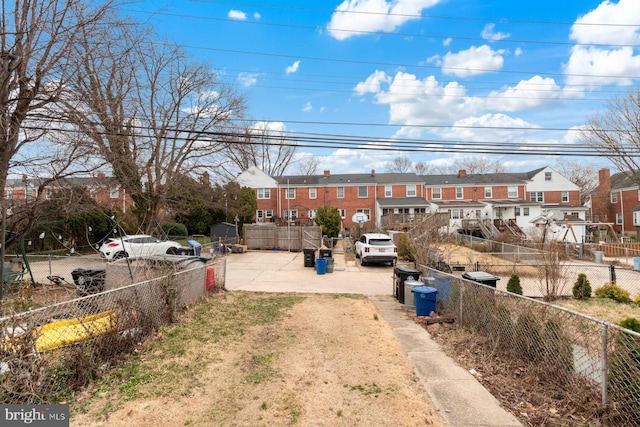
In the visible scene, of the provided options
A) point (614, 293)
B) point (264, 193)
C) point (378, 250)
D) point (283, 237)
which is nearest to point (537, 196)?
point (264, 193)

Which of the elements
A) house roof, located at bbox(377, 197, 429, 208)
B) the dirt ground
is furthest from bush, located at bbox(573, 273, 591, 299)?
house roof, located at bbox(377, 197, 429, 208)

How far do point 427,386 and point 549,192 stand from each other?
4891 centimetres

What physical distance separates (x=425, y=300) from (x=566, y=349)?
3927mm

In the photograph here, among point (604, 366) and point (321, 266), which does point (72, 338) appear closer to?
point (604, 366)

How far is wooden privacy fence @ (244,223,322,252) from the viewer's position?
2527 cm

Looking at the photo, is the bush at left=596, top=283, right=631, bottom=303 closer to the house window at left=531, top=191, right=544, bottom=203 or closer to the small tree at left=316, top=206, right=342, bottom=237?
the small tree at left=316, top=206, right=342, bottom=237

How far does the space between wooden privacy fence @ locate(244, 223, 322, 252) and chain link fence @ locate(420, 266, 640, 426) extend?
19.0 metres

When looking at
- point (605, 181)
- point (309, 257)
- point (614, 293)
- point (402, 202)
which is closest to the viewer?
point (614, 293)

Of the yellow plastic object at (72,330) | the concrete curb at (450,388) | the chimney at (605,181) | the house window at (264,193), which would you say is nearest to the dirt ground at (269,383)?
the concrete curb at (450,388)

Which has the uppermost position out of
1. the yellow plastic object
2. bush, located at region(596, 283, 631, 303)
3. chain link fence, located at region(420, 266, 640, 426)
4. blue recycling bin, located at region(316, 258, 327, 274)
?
the yellow plastic object

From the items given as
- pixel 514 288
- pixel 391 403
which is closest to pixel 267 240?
pixel 514 288

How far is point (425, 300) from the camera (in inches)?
317

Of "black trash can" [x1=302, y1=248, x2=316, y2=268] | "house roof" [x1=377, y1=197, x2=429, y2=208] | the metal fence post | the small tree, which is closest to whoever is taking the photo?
the metal fence post

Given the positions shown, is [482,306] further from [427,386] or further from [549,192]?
[549,192]
